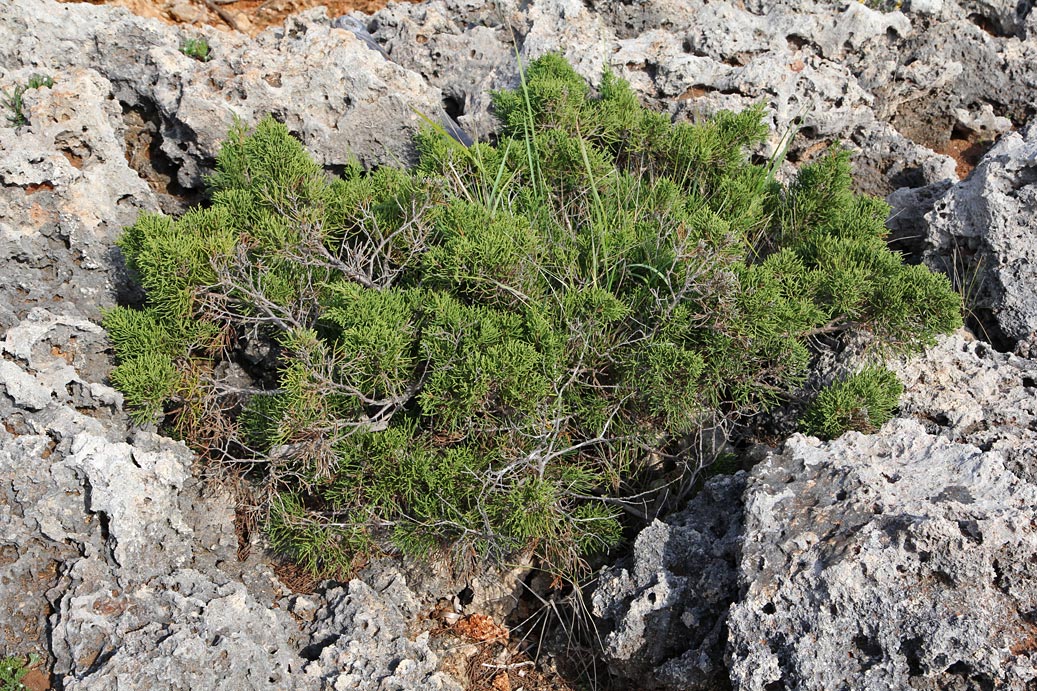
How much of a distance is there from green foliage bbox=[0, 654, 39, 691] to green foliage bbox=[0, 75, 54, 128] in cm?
256

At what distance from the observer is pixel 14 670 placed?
280cm

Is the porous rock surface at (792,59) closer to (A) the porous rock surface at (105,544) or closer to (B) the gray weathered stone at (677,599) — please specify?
(A) the porous rock surface at (105,544)

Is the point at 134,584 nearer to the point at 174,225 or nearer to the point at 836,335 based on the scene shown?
the point at 174,225

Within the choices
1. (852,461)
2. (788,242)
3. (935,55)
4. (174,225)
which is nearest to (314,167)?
(174,225)

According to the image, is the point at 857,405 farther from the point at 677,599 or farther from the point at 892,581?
the point at 677,599

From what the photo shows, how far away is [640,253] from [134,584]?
2317 millimetres

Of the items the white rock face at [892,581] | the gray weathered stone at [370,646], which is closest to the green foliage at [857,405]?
the white rock face at [892,581]

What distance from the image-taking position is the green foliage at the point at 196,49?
15.7 ft

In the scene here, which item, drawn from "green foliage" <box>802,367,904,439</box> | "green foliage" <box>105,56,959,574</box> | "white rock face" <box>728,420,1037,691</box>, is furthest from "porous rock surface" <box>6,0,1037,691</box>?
"green foliage" <box>105,56,959,574</box>

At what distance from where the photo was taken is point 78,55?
4.65 meters

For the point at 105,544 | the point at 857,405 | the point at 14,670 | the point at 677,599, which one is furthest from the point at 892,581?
the point at 14,670

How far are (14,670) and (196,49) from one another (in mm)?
3363

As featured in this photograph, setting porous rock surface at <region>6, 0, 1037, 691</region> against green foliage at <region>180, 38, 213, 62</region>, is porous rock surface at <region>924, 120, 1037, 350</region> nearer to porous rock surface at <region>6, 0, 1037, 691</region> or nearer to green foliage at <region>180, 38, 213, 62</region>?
porous rock surface at <region>6, 0, 1037, 691</region>

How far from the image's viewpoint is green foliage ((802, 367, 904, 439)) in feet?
10.4
